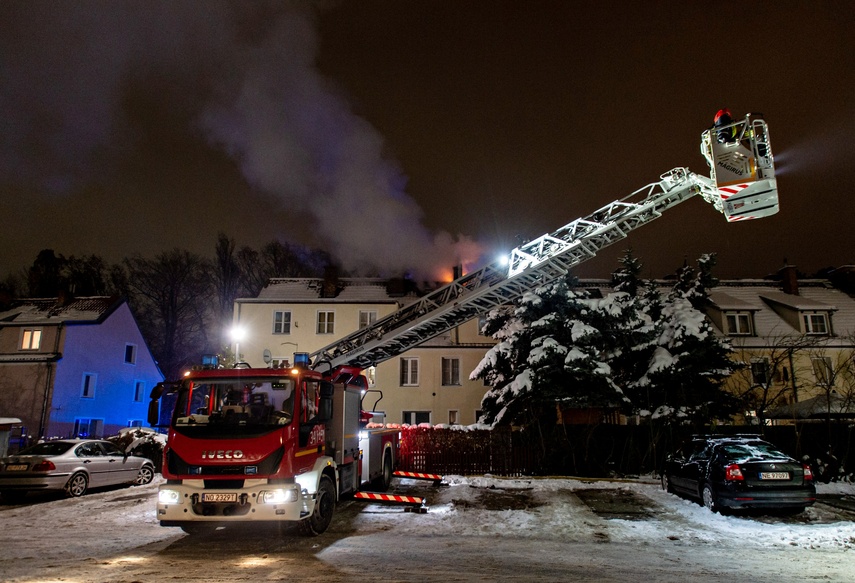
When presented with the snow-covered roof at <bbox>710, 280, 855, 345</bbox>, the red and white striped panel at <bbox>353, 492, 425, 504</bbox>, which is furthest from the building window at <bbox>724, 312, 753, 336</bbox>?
the red and white striped panel at <bbox>353, 492, 425, 504</bbox>

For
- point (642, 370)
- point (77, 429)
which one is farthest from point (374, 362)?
point (77, 429)

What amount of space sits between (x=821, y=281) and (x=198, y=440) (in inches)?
1594

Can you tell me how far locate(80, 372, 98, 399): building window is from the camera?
94.7 feet

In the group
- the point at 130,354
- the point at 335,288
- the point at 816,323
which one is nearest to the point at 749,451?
the point at 335,288

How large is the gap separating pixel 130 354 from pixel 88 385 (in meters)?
4.13

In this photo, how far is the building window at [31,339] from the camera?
2783 centimetres

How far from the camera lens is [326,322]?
33.1 metres

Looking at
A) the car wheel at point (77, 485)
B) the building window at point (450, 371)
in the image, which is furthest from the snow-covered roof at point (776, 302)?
the car wheel at point (77, 485)

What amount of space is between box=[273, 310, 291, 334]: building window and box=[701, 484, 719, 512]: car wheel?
2542cm

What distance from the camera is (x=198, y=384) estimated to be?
30.3ft

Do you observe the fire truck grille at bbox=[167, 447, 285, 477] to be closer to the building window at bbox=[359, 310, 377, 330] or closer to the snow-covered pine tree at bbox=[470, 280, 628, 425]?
the snow-covered pine tree at bbox=[470, 280, 628, 425]

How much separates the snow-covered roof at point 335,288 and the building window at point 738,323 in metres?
18.2

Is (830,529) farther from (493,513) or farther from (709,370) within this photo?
(709,370)

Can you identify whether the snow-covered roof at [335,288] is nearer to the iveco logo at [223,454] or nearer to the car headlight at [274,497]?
the iveco logo at [223,454]
